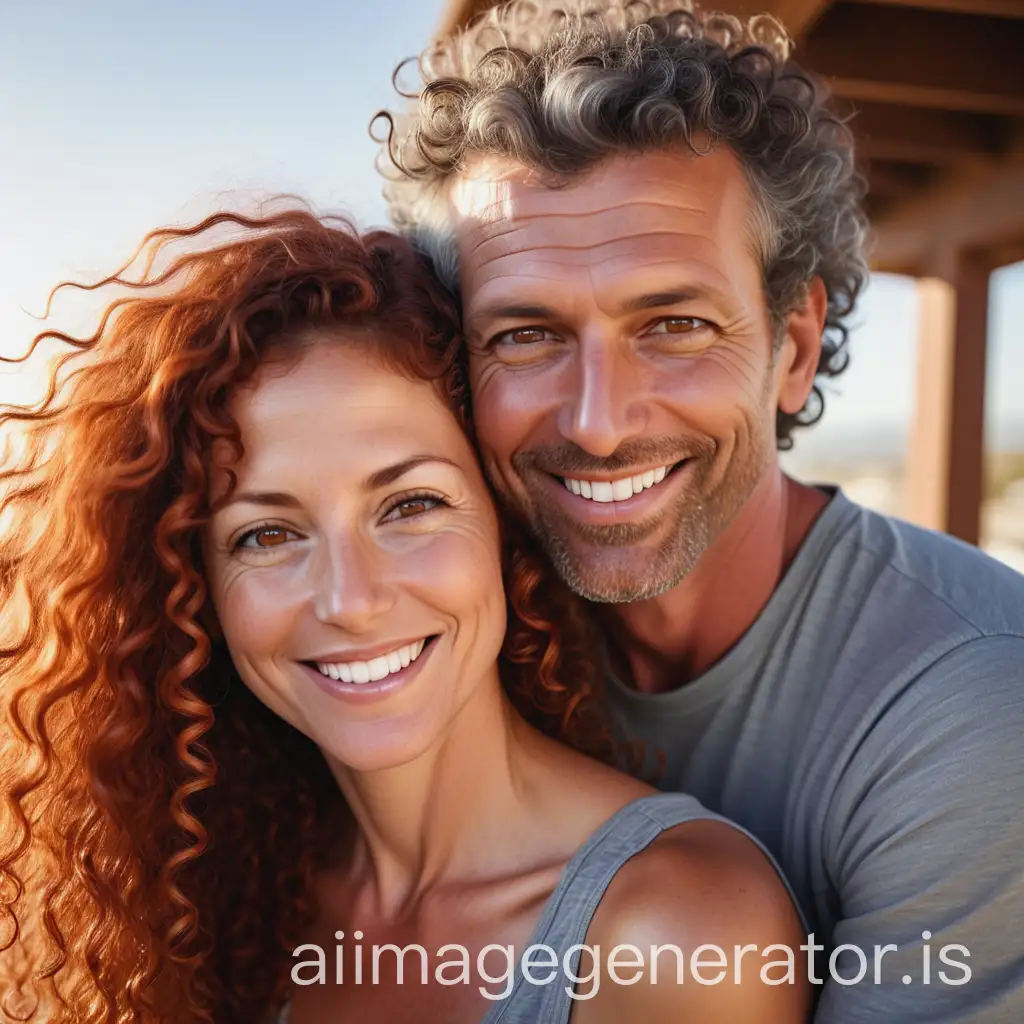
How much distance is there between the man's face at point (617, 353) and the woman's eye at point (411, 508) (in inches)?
9.4

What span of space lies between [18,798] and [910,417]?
474 centimetres

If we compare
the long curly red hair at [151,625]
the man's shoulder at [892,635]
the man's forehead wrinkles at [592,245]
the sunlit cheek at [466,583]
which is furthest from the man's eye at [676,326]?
the man's shoulder at [892,635]

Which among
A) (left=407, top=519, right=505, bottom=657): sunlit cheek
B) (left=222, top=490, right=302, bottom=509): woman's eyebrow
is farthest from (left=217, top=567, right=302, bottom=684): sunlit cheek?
(left=407, top=519, right=505, bottom=657): sunlit cheek

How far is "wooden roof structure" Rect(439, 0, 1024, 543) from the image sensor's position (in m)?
3.30

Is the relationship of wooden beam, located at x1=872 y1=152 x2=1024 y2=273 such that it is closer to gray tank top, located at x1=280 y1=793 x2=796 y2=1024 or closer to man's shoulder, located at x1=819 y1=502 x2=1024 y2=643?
man's shoulder, located at x1=819 y1=502 x2=1024 y2=643

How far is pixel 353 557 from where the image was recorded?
1.73 m

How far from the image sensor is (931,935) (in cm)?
178

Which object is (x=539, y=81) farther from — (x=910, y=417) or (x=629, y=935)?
(x=910, y=417)

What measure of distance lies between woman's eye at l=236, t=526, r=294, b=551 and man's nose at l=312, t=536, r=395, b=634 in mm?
83

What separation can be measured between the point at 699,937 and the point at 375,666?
26.8 inches

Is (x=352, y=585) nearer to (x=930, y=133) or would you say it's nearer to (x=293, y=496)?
(x=293, y=496)

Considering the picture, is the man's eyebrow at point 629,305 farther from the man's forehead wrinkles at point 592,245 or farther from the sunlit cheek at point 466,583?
the sunlit cheek at point 466,583

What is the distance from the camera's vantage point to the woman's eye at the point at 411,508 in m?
1.79

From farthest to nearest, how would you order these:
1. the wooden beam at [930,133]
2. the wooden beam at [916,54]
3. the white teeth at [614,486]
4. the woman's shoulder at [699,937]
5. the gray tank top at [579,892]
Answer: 1. the wooden beam at [930,133]
2. the wooden beam at [916,54]
3. the white teeth at [614,486]
4. the gray tank top at [579,892]
5. the woman's shoulder at [699,937]
